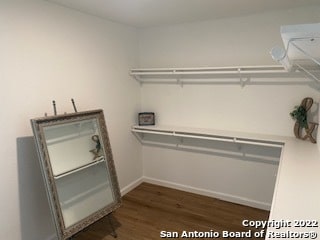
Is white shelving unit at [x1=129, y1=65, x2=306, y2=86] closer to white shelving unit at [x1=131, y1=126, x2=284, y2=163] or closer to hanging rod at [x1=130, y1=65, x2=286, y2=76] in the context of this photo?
hanging rod at [x1=130, y1=65, x2=286, y2=76]

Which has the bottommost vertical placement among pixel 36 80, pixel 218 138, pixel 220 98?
pixel 218 138

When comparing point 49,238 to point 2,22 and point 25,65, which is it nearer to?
point 25,65

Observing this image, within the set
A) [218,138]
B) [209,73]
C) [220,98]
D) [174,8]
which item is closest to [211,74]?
[209,73]

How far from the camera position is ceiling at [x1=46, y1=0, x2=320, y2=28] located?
7.07 ft

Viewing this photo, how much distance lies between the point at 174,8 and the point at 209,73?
86 cm

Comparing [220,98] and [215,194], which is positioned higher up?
[220,98]

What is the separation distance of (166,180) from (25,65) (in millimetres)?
2379

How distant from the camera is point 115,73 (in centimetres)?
300

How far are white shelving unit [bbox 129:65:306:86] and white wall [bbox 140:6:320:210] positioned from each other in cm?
9

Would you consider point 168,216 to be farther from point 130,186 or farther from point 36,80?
point 36,80

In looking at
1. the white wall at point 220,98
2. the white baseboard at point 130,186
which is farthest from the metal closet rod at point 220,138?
the white baseboard at point 130,186

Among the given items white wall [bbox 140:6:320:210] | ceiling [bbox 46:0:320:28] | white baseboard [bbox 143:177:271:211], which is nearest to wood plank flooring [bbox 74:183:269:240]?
white baseboard [bbox 143:177:271:211]

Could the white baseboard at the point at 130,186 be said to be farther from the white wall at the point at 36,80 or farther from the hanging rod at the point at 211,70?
the hanging rod at the point at 211,70

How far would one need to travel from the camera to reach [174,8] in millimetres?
2352
